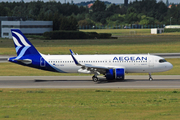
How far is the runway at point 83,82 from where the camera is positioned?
41.3 m

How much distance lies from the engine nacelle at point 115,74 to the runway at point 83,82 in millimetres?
716

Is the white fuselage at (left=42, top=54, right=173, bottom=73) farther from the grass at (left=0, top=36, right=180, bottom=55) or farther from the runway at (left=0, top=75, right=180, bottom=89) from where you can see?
the grass at (left=0, top=36, right=180, bottom=55)

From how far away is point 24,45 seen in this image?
47312mm

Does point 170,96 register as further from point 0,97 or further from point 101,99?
point 0,97

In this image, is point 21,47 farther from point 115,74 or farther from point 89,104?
point 89,104

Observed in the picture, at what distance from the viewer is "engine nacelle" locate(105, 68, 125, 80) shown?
147 feet

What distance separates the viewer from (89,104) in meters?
29.0

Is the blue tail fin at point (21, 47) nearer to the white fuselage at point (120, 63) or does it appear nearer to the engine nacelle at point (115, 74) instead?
the white fuselage at point (120, 63)

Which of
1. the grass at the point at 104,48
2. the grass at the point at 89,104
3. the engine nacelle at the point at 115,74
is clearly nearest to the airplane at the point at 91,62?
the engine nacelle at the point at 115,74

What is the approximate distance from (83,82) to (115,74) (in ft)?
15.1

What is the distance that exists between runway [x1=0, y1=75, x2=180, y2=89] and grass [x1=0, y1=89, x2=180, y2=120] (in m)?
3.17

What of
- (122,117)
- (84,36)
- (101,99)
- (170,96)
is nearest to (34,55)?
(101,99)

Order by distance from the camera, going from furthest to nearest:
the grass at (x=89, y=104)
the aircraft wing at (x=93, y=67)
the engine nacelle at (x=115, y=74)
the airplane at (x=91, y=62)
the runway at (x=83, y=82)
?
1. the airplane at (x=91, y=62)
2. the engine nacelle at (x=115, y=74)
3. the aircraft wing at (x=93, y=67)
4. the runway at (x=83, y=82)
5. the grass at (x=89, y=104)

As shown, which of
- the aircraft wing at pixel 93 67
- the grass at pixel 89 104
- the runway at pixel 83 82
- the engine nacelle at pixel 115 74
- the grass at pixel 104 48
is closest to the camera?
the grass at pixel 89 104
